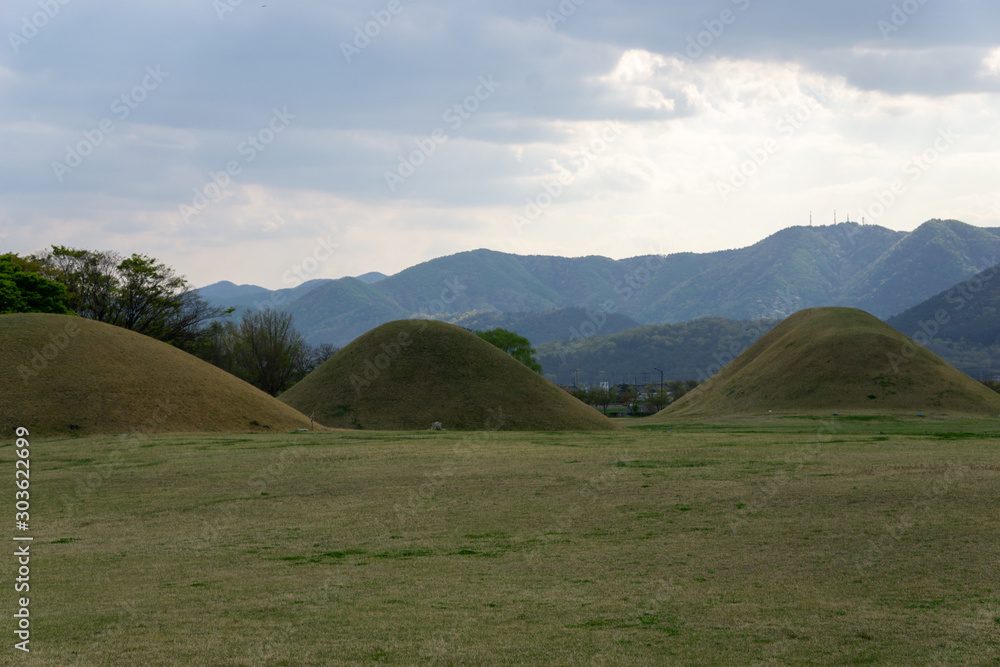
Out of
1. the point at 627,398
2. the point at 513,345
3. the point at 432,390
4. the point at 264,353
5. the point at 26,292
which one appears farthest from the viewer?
the point at 627,398

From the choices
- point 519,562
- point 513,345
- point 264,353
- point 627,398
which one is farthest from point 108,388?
point 627,398

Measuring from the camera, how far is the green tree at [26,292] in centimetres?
7675

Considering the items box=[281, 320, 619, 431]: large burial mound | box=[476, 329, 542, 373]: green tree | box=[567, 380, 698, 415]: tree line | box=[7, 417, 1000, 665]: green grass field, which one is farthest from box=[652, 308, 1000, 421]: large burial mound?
box=[7, 417, 1000, 665]: green grass field

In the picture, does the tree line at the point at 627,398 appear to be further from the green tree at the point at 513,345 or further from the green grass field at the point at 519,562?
the green grass field at the point at 519,562

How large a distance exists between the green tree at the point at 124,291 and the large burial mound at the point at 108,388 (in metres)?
33.5

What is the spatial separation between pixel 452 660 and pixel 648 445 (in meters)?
37.3

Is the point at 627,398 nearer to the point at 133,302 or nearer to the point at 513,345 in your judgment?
the point at 513,345

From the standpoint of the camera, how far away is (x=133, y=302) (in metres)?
96.6

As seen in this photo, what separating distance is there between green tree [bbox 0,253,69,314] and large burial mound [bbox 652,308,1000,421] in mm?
76113

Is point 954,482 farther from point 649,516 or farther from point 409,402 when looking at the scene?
point 409,402

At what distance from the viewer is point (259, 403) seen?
61906 millimetres

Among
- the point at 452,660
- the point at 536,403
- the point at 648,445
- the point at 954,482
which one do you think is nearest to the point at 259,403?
the point at 536,403

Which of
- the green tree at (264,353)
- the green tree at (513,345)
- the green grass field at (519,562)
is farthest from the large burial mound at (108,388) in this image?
the green tree at (513,345)

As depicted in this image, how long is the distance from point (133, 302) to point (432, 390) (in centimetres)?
4577
